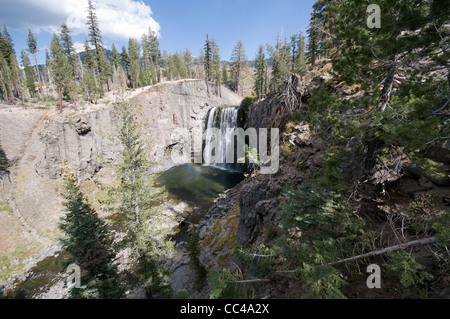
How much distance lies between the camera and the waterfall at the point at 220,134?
35.5 meters

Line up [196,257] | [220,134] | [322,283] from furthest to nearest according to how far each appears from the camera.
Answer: [220,134] → [196,257] → [322,283]

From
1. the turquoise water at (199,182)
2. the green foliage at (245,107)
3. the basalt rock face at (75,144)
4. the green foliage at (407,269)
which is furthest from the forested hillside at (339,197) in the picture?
the green foliage at (245,107)

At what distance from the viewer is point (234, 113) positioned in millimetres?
35219

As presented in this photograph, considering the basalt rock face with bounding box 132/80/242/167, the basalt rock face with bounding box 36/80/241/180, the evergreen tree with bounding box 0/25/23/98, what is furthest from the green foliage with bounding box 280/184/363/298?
the evergreen tree with bounding box 0/25/23/98

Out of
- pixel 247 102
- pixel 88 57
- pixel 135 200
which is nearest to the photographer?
pixel 135 200

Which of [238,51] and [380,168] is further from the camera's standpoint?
[238,51]

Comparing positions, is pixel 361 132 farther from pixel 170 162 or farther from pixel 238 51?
pixel 238 51

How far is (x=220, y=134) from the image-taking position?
37.2 meters

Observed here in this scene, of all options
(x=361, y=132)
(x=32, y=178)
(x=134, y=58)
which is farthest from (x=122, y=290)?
(x=134, y=58)

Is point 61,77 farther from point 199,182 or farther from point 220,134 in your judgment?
point 199,182

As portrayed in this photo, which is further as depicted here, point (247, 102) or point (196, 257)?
point (247, 102)

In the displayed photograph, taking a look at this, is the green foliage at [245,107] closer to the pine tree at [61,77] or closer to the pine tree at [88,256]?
the pine tree at [88,256]

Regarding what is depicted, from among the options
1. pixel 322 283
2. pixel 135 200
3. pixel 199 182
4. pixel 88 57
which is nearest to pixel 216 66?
pixel 88 57

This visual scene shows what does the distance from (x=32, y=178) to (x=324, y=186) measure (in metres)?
35.1
